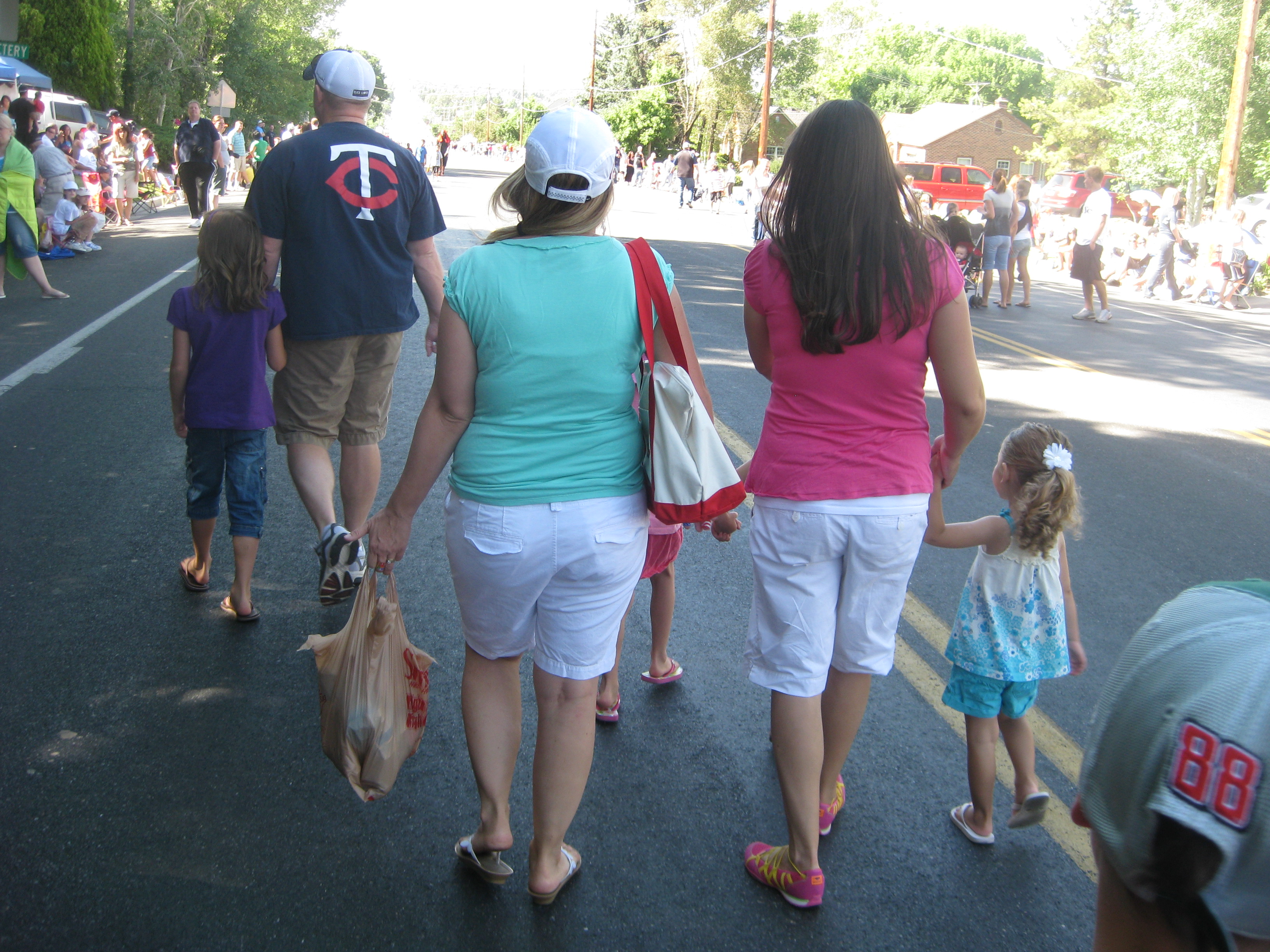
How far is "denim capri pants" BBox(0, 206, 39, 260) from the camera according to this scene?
981 cm

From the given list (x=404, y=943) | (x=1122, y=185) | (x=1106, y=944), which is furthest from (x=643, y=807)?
(x=1122, y=185)

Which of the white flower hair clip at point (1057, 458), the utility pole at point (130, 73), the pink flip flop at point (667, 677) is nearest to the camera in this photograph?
the white flower hair clip at point (1057, 458)

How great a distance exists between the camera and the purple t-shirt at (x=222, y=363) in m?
3.89

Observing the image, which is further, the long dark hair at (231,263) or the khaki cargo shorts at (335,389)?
the khaki cargo shorts at (335,389)

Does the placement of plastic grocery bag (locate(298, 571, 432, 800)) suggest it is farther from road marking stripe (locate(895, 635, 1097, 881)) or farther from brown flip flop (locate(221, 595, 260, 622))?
road marking stripe (locate(895, 635, 1097, 881))

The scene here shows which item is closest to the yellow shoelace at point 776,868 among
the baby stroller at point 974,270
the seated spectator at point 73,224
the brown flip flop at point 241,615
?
the brown flip flop at point 241,615

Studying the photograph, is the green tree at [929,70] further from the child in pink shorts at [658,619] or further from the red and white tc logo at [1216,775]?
the red and white tc logo at [1216,775]

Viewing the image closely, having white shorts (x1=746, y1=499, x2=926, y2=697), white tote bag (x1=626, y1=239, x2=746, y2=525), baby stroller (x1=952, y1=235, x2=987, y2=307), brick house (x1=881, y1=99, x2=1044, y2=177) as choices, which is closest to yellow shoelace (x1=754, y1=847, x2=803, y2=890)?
white shorts (x1=746, y1=499, x2=926, y2=697)

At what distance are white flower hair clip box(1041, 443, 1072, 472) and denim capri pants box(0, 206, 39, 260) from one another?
9941 mm

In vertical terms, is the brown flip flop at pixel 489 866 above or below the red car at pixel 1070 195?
below

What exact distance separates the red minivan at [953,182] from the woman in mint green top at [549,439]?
40.1 m

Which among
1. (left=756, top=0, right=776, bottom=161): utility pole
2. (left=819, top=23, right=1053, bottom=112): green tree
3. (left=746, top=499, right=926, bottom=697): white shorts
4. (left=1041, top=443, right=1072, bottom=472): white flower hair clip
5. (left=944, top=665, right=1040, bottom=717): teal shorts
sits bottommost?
(left=944, top=665, right=1040, bottom=717): teal shorts

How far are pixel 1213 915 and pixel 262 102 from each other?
5292cm

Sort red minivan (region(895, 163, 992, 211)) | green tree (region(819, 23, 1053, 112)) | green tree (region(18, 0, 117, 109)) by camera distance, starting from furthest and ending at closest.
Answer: green tree (region(819, 23, 1053, 112)) < red minivan (region(895, 163, 992, 211)) < green tree (region(18, 0, 117, 109))
